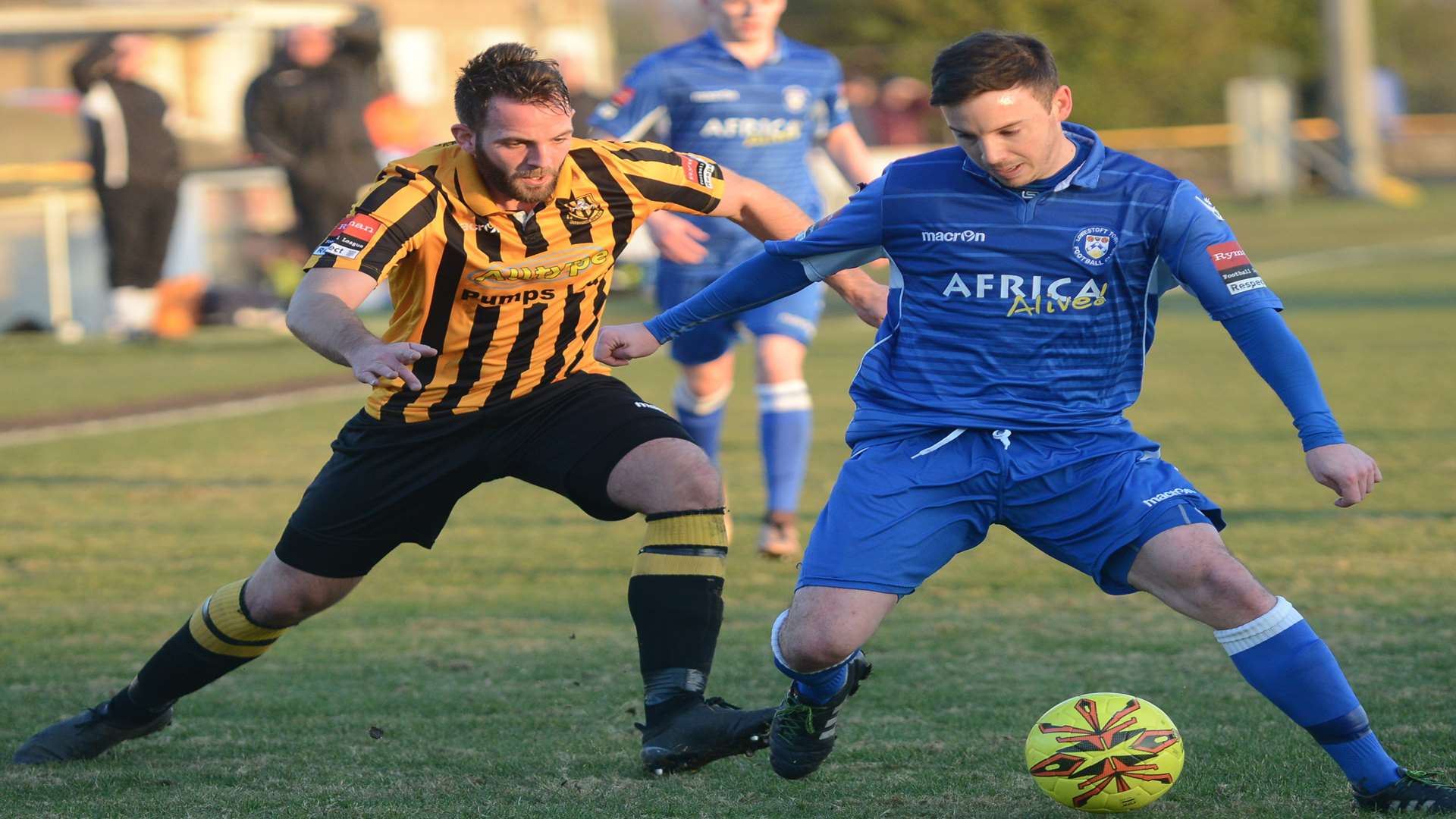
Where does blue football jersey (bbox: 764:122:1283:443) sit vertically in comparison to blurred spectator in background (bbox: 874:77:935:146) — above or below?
above

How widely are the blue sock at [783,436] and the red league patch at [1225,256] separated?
3.48 metres

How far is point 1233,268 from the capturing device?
3.81 m

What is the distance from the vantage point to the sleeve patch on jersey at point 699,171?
4.84 metres

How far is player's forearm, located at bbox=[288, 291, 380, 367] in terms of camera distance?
4043 millimetres

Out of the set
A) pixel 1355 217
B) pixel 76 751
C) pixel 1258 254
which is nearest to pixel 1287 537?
pixel 76 751

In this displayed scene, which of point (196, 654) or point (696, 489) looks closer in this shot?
point (696, 489)

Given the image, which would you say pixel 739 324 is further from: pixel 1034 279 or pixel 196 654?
pixel 1034 279

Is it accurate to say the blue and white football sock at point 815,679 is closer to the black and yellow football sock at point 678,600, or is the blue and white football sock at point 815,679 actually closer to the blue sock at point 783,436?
the black and yellow football sock at point 678,600

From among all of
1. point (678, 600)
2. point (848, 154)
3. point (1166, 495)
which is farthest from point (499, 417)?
point (848, 154)

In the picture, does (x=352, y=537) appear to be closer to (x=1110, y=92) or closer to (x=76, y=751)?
(x=76, y=751)

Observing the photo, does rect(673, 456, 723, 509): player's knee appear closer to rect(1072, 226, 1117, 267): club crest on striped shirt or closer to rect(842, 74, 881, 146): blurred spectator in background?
rect(1072, 226, 1117, 267): club crest on striped shirt

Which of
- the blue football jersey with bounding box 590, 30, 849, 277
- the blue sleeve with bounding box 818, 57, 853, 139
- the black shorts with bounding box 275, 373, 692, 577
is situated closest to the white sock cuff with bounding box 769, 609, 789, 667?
the black shorts with bounding box 275, 373, 692, 577

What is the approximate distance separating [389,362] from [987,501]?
1293 millimetres

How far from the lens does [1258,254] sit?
2395 centimetres
